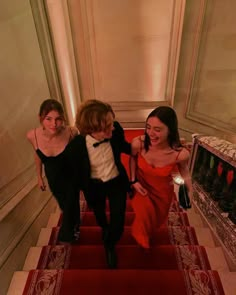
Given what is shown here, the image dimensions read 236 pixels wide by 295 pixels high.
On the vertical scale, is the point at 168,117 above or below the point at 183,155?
above

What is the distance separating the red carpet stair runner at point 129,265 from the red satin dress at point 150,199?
174 mm

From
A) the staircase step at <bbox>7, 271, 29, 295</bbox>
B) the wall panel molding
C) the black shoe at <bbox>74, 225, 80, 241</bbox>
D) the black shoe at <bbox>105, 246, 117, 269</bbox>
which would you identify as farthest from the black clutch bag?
the wall panel molding

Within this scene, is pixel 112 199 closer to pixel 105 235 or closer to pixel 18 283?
pixel 105 235

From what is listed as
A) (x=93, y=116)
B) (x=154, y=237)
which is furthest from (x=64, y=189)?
(x=154, y=237)

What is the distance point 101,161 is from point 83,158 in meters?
0.13

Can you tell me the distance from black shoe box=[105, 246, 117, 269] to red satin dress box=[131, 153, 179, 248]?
24cm

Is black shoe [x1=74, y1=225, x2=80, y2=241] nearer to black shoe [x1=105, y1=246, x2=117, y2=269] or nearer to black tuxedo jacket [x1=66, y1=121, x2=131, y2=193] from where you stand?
black shoe [x1=105, y1=246, x2=117, y2=269]

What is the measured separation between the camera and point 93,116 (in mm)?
1301

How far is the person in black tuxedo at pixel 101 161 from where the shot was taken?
1328 mm

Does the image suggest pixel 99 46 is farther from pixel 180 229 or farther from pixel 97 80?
pixel 180 229

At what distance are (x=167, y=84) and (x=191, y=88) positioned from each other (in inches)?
16.6

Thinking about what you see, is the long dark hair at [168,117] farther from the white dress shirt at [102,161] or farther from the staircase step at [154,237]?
the staircase step at [154,237]

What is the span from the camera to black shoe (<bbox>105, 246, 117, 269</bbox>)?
159 centimetres

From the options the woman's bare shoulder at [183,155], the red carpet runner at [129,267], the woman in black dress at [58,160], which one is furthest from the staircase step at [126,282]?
the woman's bare shoulder at [183,155]
